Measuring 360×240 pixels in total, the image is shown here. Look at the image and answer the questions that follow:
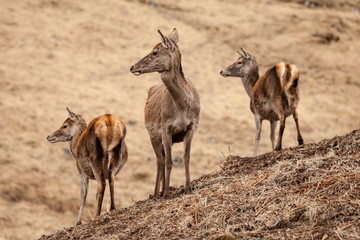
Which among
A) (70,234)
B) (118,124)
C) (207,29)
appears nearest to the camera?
(70,234)

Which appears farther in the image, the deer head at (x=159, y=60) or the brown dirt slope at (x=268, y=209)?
the deer head at (x=159, y=60)

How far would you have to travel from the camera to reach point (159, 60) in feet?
28.0

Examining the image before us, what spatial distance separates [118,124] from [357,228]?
18.4 feet

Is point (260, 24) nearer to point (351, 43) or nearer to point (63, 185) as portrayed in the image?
point (351, 43)

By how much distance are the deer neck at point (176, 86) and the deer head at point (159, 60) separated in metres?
0.09

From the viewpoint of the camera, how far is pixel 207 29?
41.4m

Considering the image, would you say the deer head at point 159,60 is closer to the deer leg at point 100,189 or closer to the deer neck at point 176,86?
the deer neck at point 176,86

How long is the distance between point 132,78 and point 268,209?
95.8 ft

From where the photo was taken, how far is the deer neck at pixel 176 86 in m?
8.59

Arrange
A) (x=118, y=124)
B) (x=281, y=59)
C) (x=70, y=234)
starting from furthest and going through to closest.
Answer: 1. (x=281, y=59)
2. (x=118, y=124)
3. (x=70, y=234)

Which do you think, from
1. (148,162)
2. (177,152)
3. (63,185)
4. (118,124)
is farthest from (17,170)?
(118,124)

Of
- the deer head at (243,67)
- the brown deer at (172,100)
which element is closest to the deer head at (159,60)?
the brown deer at (172,100)

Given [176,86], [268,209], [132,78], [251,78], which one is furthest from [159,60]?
[132,78]

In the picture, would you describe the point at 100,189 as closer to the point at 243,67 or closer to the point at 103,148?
the point at 103,148
